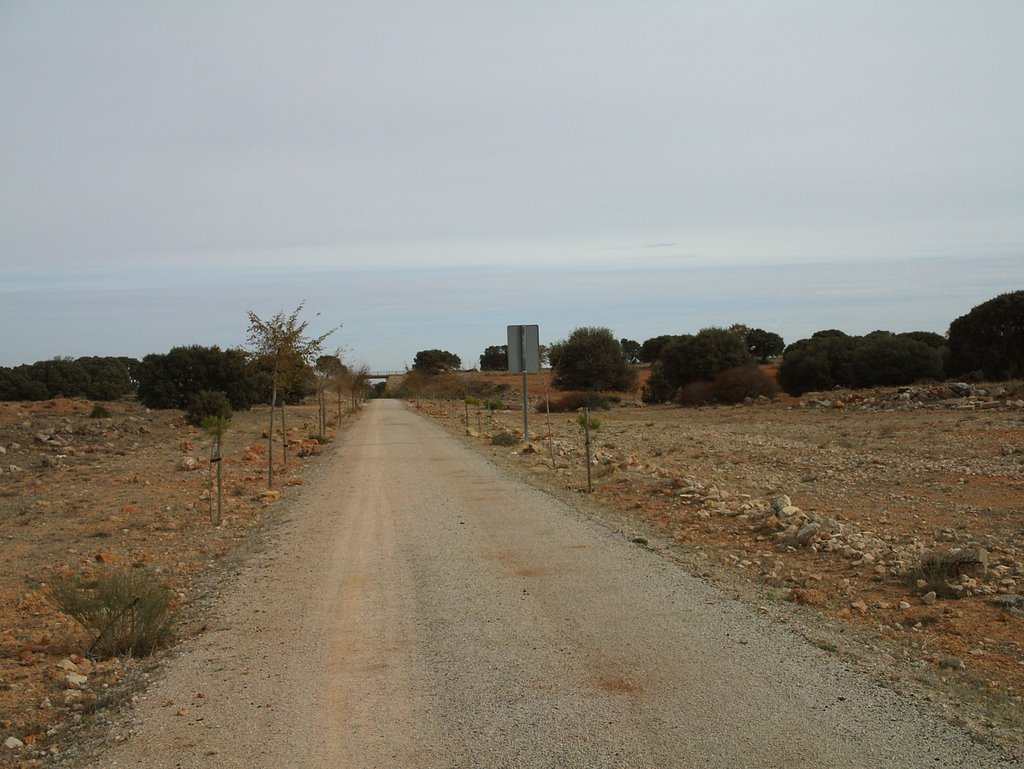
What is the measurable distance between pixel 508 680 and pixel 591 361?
5750 centimetres

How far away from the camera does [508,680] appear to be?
5.63 metres

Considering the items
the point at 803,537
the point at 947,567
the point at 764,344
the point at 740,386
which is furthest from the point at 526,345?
the point at 764,344

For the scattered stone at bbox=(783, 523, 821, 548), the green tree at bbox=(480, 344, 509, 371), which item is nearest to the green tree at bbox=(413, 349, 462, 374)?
the green tree at bbox=(480, 344, 509, 371)

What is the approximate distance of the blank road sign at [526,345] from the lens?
27359 mm

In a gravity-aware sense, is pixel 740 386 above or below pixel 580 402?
above

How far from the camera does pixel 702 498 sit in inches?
552

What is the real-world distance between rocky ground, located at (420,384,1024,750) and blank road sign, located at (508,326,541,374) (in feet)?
8.25

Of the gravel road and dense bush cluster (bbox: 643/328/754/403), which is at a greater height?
dense bush cluster (bbox: 643/328/754/403)

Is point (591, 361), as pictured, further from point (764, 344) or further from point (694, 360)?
point (764, 344)

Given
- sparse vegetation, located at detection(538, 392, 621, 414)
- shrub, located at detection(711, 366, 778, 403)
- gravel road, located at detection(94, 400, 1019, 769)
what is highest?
shrub, located at detection(711, 366, 778, 403)

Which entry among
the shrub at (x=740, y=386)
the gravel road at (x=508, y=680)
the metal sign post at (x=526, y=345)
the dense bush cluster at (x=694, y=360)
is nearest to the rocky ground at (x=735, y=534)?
the gravel road at (x=508, y=680)

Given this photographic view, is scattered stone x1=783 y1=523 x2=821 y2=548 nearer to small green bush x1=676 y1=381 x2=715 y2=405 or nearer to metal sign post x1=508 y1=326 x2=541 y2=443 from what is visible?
metal sign post x1=508 y1=326 x2=541 y2=443

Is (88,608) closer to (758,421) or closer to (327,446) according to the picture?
(327,446)

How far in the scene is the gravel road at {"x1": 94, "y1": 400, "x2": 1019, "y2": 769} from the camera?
4.55m
